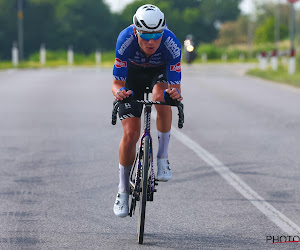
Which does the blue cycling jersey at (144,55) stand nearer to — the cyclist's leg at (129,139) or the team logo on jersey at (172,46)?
the team logo on jersey at (172,46)

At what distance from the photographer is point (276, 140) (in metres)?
11.8

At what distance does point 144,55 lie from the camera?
6.18 meters

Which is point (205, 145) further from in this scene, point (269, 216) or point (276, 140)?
point (269, 216)

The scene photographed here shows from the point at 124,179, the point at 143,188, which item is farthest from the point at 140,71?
the point at 143,188

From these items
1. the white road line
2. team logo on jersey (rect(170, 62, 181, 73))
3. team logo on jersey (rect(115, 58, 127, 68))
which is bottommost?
the white road line

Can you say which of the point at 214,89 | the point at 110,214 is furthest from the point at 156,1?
the point at 110,214

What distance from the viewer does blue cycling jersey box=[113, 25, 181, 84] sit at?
6027 millimetres

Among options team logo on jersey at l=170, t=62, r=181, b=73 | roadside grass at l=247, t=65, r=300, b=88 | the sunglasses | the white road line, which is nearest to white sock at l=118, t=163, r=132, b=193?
team logo on jersey at l=170, t=62, r=181, b=73

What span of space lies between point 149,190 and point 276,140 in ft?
20.2

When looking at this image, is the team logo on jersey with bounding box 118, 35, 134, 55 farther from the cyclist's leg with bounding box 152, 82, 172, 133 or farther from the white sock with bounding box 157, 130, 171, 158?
the white sock with bounding box 157, 130, 171, 158

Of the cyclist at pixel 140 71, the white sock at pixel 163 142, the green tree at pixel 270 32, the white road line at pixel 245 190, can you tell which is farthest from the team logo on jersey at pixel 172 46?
the green tree at pixel 270 32

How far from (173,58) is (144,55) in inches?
9.4

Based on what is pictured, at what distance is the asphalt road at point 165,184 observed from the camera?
237 inches

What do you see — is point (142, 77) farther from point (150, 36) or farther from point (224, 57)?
point (224, 57)
